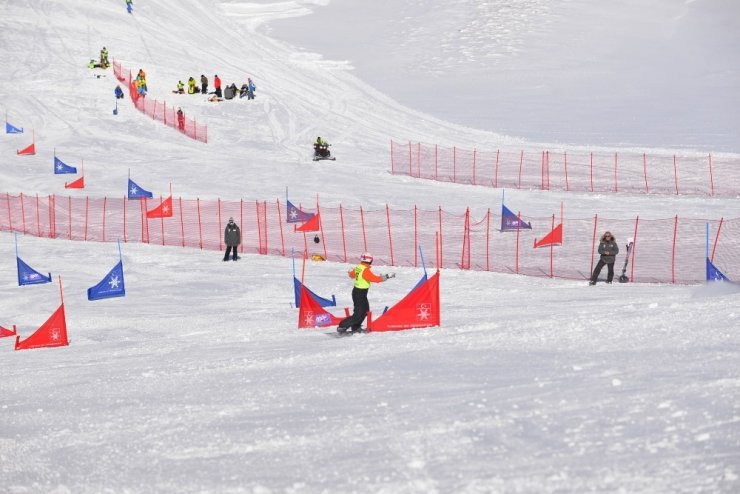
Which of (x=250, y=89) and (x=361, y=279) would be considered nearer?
(x=361, y=279)

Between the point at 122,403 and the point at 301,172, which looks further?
the point at 301,172

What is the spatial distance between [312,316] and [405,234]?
10.7 m

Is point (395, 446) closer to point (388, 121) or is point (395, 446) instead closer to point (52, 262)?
point (52, 262)

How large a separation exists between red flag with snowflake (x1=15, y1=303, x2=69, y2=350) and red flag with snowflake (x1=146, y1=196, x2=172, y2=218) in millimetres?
11333

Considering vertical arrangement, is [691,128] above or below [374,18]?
below

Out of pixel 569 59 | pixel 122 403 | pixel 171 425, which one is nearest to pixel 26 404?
pixel 122 403

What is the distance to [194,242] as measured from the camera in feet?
84.0

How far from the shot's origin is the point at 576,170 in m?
34.3

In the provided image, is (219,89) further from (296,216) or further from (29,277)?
(29,277)

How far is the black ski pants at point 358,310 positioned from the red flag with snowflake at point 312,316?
122cm

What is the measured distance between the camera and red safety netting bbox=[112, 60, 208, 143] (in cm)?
3994

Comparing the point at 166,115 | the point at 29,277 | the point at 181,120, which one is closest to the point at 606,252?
the point at 29,277

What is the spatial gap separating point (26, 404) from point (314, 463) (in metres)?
4.45

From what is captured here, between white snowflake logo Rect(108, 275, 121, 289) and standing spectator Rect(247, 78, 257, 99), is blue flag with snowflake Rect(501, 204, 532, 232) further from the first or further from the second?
standing spectator Rect(247, 78, 257, 99)
